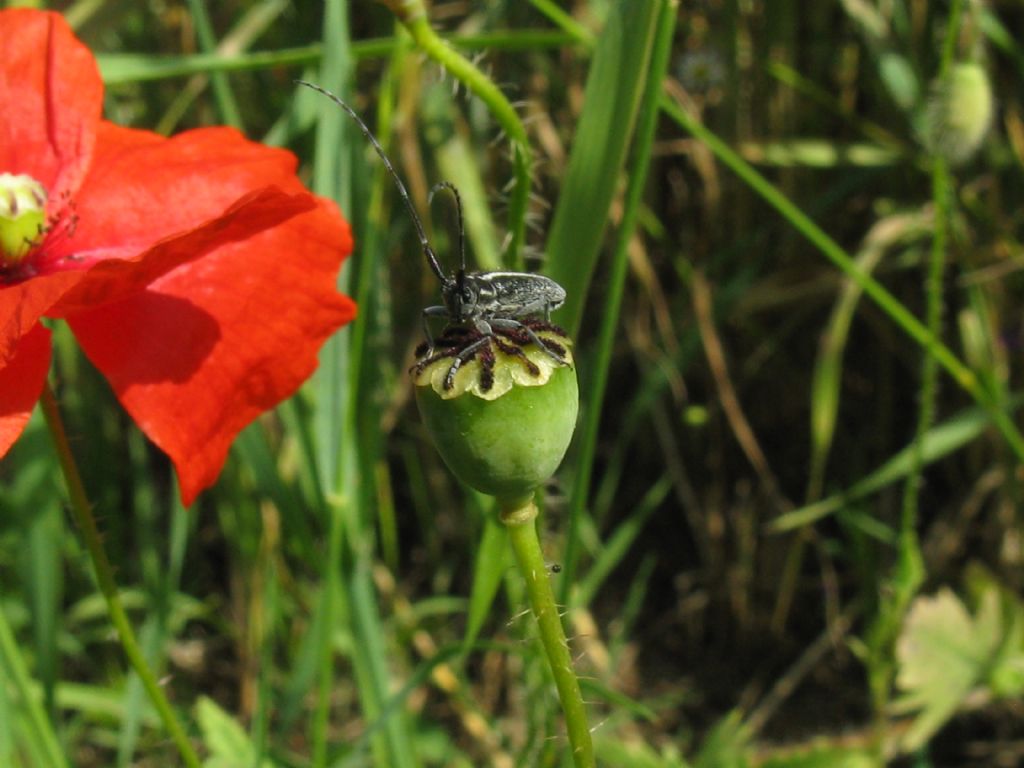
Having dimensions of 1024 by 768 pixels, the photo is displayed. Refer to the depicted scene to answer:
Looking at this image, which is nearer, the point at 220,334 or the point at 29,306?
the point at 29,306

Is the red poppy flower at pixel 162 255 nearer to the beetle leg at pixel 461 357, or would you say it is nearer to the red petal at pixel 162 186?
the red petal at pixel 162 186

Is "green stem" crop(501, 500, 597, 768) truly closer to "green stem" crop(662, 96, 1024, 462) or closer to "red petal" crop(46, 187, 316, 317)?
"red petal" crop(46, 187, 316, 317)

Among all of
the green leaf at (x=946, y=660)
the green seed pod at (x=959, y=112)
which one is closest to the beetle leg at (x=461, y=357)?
the green seed pod at (x=959, y=112)

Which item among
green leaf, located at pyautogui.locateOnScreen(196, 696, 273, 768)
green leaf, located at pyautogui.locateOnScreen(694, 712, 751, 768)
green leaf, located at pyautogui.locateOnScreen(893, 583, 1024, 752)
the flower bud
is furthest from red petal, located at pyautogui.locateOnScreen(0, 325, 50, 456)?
green leaf, located at pyautogui.locateOnScreen(893, 583, 1024, 752)

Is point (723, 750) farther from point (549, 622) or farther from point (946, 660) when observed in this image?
point (549, 622)

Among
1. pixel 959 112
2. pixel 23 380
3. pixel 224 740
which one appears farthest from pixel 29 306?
pixel 959 112

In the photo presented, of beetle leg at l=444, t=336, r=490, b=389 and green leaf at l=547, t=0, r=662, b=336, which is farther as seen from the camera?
green leaf at l=547, t=0, r=662, b=336
